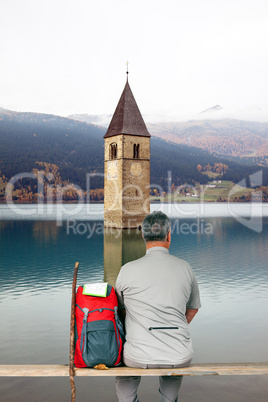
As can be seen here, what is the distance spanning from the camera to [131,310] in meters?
3.43

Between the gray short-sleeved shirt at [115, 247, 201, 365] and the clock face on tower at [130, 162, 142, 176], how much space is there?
36.2 meters

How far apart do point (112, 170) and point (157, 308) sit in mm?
37950

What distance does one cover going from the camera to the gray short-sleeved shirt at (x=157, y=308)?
3.29 meters

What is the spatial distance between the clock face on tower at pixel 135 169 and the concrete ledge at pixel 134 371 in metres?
36.1

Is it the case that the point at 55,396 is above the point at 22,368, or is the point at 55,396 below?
below

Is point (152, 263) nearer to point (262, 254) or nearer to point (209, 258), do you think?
point (209, 258)

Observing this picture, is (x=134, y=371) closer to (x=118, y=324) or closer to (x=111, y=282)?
(x=118, y=324)

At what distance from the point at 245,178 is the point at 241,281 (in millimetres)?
184096

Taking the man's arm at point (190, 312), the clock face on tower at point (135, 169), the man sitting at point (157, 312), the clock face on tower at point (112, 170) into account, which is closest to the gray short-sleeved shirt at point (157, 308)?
the man sitting at point (157, 312)

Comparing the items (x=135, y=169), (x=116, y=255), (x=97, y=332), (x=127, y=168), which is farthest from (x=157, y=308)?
(x=135, y=169)

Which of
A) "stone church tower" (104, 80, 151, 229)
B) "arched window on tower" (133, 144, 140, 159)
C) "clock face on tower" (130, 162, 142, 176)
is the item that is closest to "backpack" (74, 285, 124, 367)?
"stone church tower" (104, 80, 151, 229)

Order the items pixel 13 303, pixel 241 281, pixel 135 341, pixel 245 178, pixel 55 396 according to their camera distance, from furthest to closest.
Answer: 1. pixel 245 178
2. pixel 241 281
3. pixel 13 303
4. pixel 55 396
5. pixel 135 341

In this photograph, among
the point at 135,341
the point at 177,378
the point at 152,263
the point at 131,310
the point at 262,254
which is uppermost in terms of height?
the point at 152,263

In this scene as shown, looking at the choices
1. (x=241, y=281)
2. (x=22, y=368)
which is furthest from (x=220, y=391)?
(x=241, y=281)
